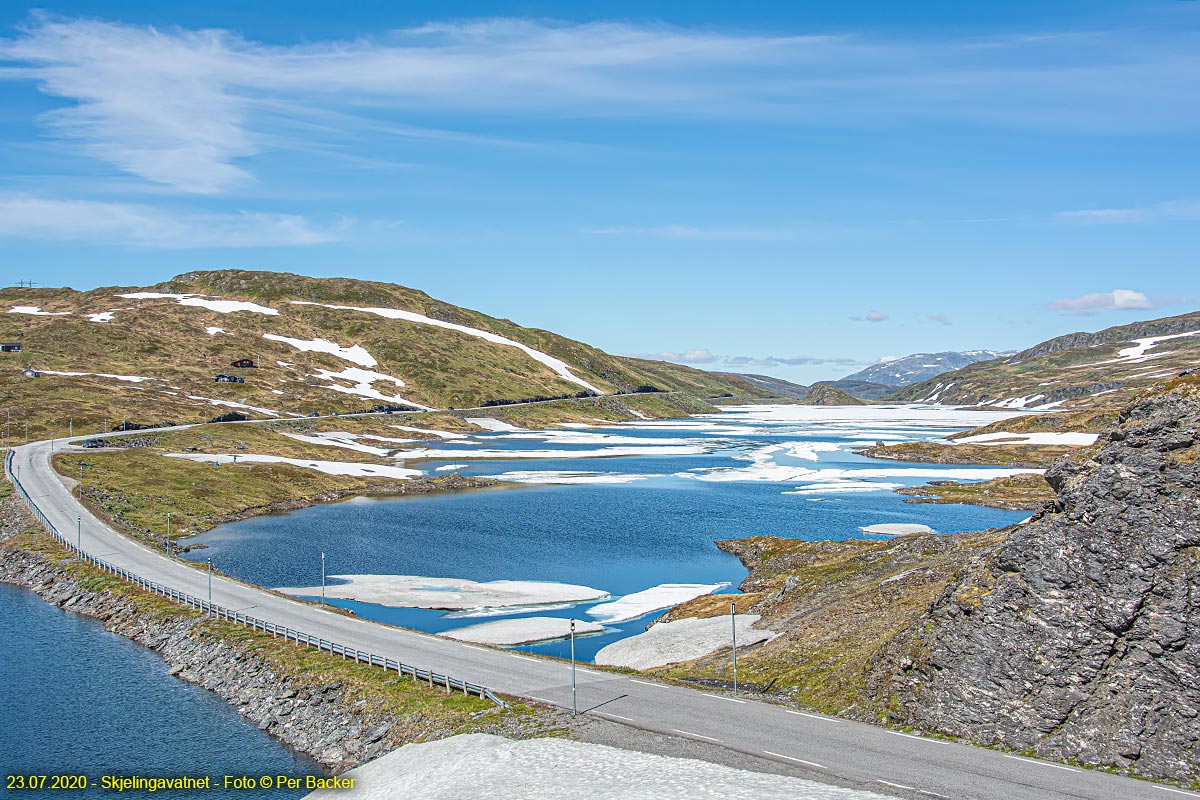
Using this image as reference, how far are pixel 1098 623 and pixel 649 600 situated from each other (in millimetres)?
49131

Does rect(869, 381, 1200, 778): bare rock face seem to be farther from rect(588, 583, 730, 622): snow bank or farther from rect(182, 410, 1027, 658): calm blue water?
rect(588, 583, 730, 622): snow bank

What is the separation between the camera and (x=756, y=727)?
3953cm

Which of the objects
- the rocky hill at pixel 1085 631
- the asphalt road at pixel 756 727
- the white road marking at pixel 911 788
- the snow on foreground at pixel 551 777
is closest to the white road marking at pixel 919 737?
the asphalt road at pixel 756 727

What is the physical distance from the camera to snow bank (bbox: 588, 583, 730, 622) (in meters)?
75.7

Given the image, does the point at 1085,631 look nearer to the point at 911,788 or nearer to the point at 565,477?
the point at 911,788

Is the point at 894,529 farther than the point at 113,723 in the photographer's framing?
Yes

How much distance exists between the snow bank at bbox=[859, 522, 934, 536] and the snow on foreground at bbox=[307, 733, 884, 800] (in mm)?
79117

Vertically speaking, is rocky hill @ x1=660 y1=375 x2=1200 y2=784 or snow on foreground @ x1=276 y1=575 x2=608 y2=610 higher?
rocky hill @ x1=660 y1=375 x2=1200 y2=784

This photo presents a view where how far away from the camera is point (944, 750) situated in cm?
3538

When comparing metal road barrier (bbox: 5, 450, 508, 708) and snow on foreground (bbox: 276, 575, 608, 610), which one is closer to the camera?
metal road barrier (bbox: 5, 450, 508, 708)

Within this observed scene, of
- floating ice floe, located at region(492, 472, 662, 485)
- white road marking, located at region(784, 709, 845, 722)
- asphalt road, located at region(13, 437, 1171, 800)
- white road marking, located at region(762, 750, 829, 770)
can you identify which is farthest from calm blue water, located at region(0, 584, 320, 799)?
floating ice floe, located at region(492, 472, 662, 485)

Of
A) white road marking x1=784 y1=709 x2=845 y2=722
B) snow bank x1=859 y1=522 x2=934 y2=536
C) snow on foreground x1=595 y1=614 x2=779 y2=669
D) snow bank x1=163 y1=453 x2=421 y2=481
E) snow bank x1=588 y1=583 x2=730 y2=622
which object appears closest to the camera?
white road marking x1=784 y1=709 x2=845 y2=722

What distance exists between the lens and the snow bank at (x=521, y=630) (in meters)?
65.8

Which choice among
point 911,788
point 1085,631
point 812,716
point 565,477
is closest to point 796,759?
point 911,788
